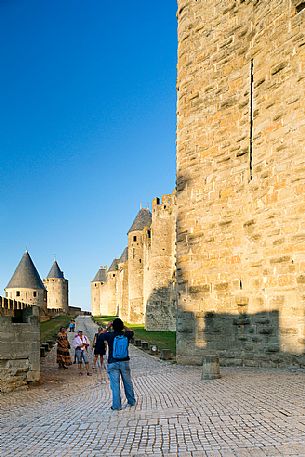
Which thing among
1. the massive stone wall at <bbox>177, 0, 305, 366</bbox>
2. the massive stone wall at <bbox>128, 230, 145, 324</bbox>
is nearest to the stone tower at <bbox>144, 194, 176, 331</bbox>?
the massive stone wall at <bbox>128, 230, 145, 324</bbox>

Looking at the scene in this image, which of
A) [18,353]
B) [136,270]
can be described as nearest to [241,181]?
[18,353]

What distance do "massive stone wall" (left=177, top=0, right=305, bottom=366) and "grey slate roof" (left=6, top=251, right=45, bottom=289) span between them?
48999 millimetres

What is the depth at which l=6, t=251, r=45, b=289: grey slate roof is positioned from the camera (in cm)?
5728

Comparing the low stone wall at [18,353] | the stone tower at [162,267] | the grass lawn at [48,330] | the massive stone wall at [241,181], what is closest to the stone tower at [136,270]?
the stone tower at [162,267]

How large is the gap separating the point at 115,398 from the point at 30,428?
3.82 ft

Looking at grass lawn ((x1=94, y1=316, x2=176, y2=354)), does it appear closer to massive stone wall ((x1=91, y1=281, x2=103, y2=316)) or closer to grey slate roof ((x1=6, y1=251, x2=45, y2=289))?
grey slate roof ((x1=6, y1=251, x2=45, y2=289))

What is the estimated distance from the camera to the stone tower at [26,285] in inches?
2232

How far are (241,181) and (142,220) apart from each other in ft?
123

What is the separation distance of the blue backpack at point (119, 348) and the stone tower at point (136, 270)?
35.8m

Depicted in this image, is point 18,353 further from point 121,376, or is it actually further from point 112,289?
point 112,289

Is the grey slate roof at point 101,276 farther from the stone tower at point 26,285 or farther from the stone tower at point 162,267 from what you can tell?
the stone tower at point 162,267

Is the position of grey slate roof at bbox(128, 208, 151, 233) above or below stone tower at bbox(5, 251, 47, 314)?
above

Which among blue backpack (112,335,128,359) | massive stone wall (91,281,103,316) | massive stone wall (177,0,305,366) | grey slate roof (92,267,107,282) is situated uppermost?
massive stone wall (177,0,305,366)

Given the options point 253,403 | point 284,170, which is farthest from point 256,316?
point 253,403
